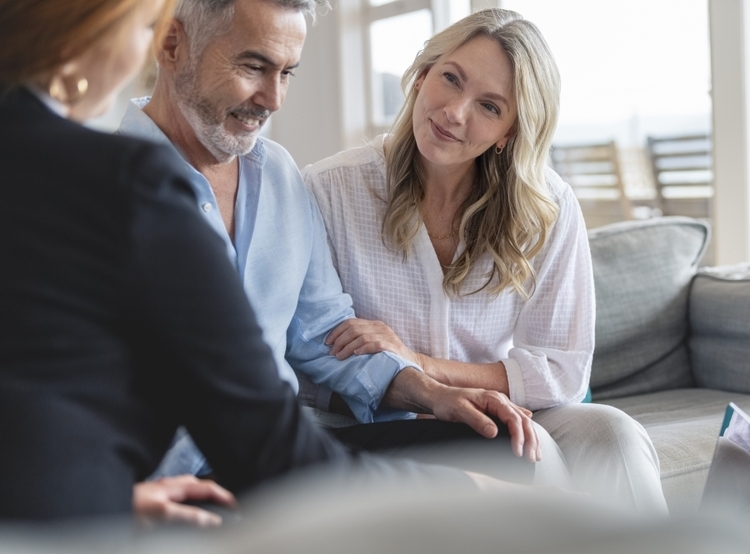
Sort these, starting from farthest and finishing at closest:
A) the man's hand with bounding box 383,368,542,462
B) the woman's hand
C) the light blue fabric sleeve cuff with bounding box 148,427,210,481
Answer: the woman's hand, the man's hand with bounding box 383,368,542,462, the light blue fabric sleeve cuff with bounding box 148,427,210,481

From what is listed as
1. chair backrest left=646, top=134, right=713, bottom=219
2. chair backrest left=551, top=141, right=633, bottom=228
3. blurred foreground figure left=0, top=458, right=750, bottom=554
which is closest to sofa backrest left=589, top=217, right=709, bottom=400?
blurred foreground figure left=0, top=458, right=750, bottom=554

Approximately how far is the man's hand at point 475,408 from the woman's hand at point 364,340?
0.10 metres

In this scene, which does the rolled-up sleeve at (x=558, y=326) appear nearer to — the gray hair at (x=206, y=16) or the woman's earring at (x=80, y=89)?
the gray hair at (x=206, y=16)

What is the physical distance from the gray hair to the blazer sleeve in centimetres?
87

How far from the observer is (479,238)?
1.91m

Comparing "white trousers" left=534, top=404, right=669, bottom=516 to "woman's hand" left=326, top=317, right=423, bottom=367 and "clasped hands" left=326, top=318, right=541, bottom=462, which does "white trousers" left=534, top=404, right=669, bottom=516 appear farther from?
"woman's hand" left=326, top=317, right=423, bottom=367

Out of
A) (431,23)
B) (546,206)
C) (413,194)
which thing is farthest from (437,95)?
(431,23)

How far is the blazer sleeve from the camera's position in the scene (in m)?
0.70

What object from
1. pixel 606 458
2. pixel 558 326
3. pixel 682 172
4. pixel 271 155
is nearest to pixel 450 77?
pixel 271 155

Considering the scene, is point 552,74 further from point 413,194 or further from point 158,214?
point 158,214

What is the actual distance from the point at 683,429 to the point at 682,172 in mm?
3427

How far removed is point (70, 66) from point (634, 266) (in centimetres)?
207

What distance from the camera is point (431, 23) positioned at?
16.7 feet

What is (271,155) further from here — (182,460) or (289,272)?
(182,460)
